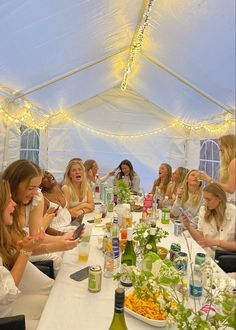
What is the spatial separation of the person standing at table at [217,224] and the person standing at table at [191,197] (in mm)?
558

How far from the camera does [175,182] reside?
3.23 m

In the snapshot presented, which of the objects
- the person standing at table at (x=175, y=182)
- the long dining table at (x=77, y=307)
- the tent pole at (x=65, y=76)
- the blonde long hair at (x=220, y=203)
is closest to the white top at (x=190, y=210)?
the person standing at table at (x=175, y=182)

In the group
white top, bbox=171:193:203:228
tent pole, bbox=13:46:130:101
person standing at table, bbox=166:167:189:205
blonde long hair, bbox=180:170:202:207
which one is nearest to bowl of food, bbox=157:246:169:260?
white top, bbox=171:193:203:228

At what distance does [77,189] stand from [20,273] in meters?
1.54

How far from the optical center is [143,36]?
9.10ft

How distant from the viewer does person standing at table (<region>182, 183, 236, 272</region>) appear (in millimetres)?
1815

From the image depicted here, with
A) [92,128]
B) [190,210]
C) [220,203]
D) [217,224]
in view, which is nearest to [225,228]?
[217,224]

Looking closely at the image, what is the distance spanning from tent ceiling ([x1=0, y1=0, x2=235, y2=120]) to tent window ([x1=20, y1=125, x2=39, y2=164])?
2.33 ft

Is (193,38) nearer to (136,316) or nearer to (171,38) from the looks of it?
(171,38)

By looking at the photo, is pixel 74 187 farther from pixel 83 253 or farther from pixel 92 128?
pixel 92 128

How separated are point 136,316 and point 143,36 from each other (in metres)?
2.63

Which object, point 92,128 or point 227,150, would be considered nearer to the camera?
point 227,150

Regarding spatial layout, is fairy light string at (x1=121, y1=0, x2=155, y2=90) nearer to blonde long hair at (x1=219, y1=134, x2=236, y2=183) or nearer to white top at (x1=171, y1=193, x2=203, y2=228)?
blonde long hair at (x1=219, y1=134, x2=236, y2=183)

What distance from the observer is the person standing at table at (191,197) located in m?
2.53
